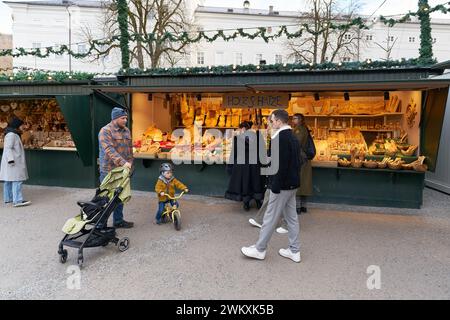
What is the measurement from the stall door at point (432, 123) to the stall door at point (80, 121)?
7653mm

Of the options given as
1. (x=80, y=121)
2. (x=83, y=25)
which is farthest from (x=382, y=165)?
(x=83, y=25)

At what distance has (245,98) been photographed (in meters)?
7.38

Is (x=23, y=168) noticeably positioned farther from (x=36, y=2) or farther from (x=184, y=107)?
(x=36, y=2)

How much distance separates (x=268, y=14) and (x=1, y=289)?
120 feet

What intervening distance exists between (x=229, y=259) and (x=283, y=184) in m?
1.20

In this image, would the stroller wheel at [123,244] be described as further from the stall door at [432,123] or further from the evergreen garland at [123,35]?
the evergreen garland at [123,35]

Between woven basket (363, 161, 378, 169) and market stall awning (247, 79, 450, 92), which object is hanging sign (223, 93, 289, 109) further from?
woven basket (363, 161, 378, 169)

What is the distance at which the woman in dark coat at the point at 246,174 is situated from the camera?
627 centimetres

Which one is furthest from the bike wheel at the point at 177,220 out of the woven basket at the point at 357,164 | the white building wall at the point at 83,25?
the white building wall at the point at 83,25

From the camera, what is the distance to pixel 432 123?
686 cm

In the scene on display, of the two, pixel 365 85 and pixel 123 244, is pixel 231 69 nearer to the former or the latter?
pixel 365 85

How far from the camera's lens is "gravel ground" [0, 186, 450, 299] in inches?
137

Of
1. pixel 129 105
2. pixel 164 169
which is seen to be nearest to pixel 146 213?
pixel 164 169

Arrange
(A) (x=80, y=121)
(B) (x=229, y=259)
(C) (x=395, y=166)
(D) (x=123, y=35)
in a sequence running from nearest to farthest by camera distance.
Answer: (B) (x=229, y=259), (C) (x=395, y=166), (A) (x=80, y=121), (D) (x=123, y=35)
